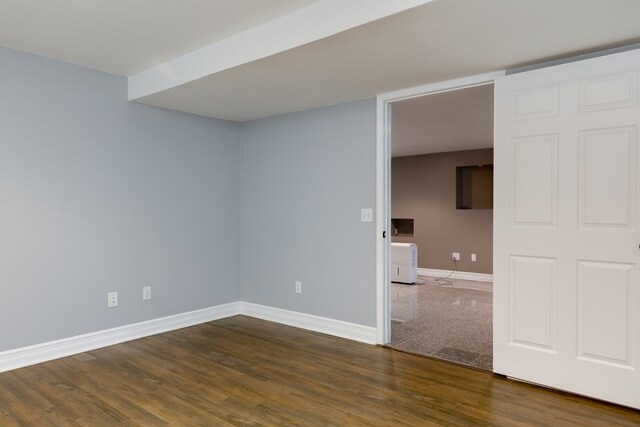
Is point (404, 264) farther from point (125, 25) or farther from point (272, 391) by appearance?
point (125, 25)

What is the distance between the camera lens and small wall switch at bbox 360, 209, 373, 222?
3668 mm

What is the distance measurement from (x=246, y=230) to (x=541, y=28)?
3.30 m

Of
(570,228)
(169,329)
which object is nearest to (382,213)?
(570,228)

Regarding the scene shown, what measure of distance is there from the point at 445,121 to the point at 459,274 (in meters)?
3.36

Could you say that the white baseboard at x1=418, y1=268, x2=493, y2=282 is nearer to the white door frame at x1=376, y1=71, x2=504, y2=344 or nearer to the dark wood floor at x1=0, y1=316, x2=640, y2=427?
the white door frame at x1=376, y1=71, x2=504, y2=344

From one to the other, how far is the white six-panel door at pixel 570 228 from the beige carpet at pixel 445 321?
1.71ft

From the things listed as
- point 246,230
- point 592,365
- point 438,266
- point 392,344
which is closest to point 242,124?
point 246,230

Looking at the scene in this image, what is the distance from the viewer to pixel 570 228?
2.61 metres

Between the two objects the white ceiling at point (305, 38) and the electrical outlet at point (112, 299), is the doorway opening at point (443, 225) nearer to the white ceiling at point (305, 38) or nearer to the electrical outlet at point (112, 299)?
the white ceiling at point (305, 38)

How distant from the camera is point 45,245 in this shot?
321cm

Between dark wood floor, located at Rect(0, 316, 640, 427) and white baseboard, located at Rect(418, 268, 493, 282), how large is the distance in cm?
409

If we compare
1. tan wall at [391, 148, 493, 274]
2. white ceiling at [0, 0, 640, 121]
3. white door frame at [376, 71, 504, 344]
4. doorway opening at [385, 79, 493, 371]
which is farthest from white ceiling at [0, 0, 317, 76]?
tan wall at [391, 148, 493, 274]

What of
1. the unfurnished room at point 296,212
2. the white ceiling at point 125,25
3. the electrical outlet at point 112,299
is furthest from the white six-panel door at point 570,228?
the electrical outlet at point 112,299

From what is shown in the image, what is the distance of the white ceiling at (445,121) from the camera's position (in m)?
3.75
